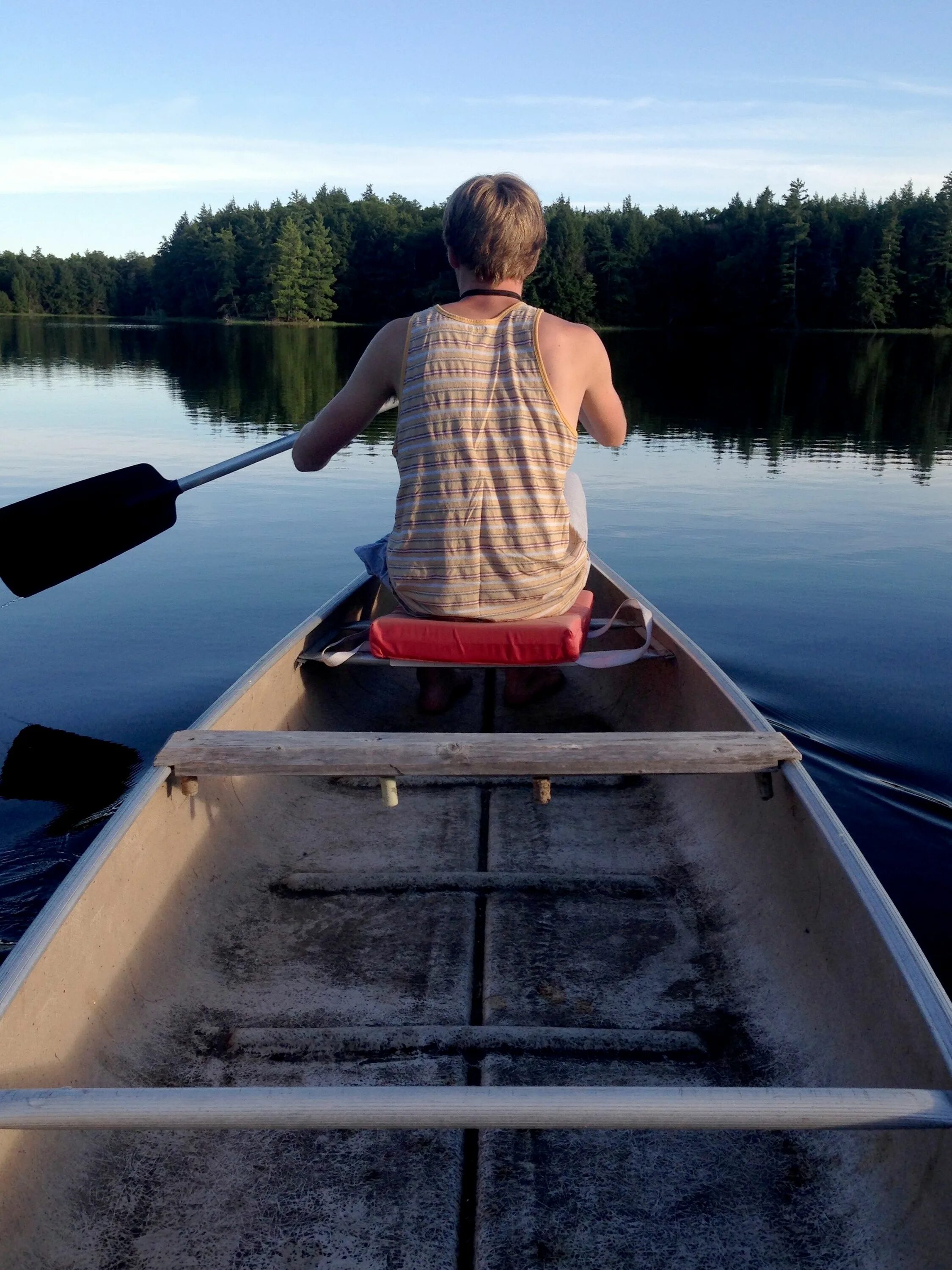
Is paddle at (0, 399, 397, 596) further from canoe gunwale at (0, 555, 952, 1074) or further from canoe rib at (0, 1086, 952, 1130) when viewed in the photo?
canoe rib at (0, 1086, 952, 1130)

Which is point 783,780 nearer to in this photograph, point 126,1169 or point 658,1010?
point 658,1010

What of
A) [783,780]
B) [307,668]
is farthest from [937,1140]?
[307,668]

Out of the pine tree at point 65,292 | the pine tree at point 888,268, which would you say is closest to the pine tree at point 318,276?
the pine tree at point 65,292

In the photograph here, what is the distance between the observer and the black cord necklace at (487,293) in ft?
10.1

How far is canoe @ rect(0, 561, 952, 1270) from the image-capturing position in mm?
1577

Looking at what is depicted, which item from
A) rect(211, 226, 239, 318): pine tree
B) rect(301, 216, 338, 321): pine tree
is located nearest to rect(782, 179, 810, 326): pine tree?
rect(301, 216, 338, 321): pine tree

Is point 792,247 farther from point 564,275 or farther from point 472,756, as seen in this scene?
point 472,756

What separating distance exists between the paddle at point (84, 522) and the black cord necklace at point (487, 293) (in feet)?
4.57

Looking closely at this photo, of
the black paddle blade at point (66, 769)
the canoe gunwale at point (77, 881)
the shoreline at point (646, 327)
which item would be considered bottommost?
the black paddle blade at point (66, 769)

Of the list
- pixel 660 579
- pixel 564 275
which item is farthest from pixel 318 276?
pixel 660 579

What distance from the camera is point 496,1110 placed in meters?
1.46

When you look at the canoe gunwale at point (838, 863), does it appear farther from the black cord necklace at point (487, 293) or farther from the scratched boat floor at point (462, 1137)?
the black cord necklace at point (487, 293)

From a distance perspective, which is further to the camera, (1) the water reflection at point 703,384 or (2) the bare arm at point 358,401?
(1) the water reflection at point 703,384

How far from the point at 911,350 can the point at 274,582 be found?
137ft
